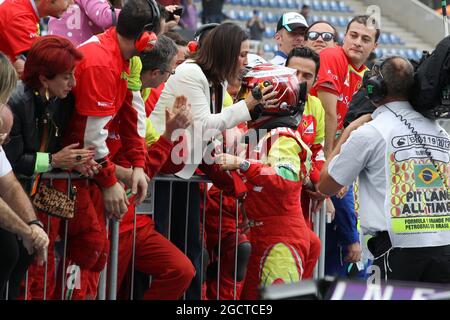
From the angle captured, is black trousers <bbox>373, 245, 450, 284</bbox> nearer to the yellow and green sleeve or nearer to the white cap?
the yellow and green sleeve

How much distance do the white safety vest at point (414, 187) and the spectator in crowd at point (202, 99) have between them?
2.95ft

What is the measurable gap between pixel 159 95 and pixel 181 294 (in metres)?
1.35

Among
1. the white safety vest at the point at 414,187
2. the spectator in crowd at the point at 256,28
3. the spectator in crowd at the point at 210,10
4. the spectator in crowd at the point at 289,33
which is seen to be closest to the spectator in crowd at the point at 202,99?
the white safety vest at the point at 414,187

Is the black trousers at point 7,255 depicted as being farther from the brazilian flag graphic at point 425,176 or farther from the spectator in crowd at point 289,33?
the spectator in crowd at point 289,33

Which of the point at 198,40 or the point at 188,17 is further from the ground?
the point at 198,40

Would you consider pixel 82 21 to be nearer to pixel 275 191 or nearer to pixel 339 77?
pixel 275 191

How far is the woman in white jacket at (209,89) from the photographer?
5.66 m

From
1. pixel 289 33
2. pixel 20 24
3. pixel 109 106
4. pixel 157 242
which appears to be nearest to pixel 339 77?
pixel 289 33

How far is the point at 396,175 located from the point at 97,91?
1591mm

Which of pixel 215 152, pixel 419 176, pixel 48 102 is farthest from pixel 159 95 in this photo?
pixel 419 176

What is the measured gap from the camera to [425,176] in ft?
16.7
